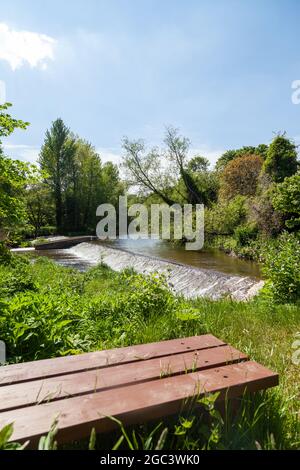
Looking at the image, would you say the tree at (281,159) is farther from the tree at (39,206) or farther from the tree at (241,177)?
the tree at (39,206)

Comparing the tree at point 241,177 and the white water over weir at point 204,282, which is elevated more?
the tree at point 241,177

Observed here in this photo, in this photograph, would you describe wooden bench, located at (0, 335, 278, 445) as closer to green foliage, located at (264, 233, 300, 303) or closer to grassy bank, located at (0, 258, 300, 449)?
grassy bank, located at (0, 258, 300, 449)

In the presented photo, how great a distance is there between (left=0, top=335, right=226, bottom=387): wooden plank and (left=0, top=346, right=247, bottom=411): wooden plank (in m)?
0.07

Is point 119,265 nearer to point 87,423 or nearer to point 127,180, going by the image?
point 87,423

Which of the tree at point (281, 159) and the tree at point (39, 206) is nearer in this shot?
the tree at point (281, 159)

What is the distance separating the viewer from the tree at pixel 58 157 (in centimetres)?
3488

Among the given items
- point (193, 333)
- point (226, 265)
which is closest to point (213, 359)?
point (193, 333)

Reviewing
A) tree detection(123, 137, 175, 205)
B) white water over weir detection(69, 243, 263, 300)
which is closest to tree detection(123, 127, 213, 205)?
tree detection(123, 137, 175, 205)

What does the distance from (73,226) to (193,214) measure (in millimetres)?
17612

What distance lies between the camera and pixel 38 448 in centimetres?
111

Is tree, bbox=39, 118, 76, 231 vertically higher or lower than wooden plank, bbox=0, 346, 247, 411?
higher

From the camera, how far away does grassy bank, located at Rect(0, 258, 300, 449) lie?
1551 mm

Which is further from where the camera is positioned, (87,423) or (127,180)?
(127,180)

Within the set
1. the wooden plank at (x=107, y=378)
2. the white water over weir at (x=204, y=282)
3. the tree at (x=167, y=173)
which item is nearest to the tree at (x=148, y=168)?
the tree at (x=167, y=173)
